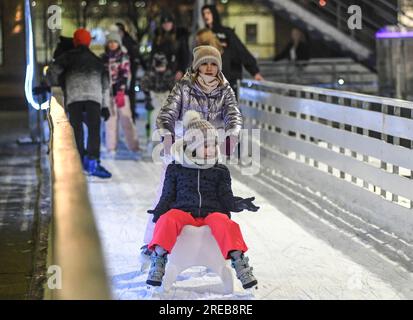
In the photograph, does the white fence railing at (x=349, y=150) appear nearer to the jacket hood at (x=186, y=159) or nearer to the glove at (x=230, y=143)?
the glove at (x=230, y=143)

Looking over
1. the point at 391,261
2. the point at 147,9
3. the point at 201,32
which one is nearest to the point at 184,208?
the point at 391,261

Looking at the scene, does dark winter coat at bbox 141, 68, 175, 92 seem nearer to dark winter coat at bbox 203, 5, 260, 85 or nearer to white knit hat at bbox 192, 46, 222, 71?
dark winter coat at bbox 203, 5, 260, 85

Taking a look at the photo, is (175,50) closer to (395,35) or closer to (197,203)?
(395,35)

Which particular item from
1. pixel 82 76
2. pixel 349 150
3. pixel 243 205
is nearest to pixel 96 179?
pixel 82 76

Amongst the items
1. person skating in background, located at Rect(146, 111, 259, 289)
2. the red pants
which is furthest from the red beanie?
the red pants

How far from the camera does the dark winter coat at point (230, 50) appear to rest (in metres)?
12.8

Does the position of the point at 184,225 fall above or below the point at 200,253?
above

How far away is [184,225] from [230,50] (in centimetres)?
694

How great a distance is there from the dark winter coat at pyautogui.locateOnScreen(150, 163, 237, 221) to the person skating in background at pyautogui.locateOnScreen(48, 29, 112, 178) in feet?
18.1

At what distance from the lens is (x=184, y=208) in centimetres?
633

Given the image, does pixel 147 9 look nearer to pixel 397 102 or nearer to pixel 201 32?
pixel 201 32

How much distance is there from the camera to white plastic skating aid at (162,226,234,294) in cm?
623

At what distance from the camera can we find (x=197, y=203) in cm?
633

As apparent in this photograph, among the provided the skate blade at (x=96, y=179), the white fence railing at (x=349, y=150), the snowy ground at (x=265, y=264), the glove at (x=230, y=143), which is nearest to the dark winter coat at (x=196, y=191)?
the snowy ground at (x=265, y=264)
